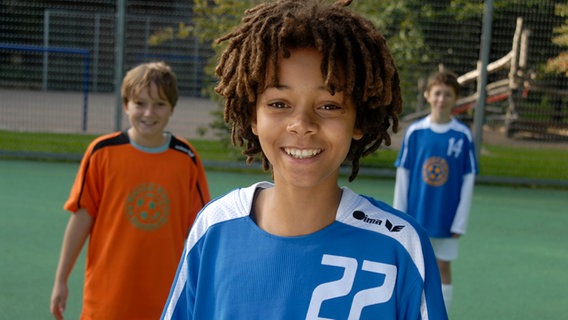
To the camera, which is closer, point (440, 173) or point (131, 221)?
point (131, 221)

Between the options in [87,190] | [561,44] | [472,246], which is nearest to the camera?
[87,190]

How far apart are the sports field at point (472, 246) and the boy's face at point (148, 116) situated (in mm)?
1610

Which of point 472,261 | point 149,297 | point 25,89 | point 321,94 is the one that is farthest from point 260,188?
point 25,89

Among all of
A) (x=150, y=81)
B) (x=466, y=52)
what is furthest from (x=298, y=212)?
(x=466, y=52)

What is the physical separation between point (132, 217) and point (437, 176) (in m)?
2.85

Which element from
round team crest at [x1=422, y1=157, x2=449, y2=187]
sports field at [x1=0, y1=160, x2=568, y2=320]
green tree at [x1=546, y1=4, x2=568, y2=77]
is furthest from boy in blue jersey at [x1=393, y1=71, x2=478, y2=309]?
green tree at [x1=546, y1=4, x2=568, y2=77]

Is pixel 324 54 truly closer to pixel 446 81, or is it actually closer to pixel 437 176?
pixel 437 176

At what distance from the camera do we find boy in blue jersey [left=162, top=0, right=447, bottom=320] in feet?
5.81

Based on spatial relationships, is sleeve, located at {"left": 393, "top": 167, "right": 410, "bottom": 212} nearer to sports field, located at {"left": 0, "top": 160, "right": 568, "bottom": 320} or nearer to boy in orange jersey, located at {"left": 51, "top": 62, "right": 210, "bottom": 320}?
sports field, located at {"left": 0, "top": 160, "right": 568, "bottom": 320}

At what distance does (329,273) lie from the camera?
178cm

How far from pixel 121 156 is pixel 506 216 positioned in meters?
6.04

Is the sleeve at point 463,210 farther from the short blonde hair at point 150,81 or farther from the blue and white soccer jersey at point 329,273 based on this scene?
the blue and white soccer jersey at point 329,273

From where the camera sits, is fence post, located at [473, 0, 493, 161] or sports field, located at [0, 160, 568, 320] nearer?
sports field, located at [0, 160, 568, 320]

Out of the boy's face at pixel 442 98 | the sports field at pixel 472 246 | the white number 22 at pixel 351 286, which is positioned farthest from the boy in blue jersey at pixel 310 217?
the boy's face at pixel 442 98
